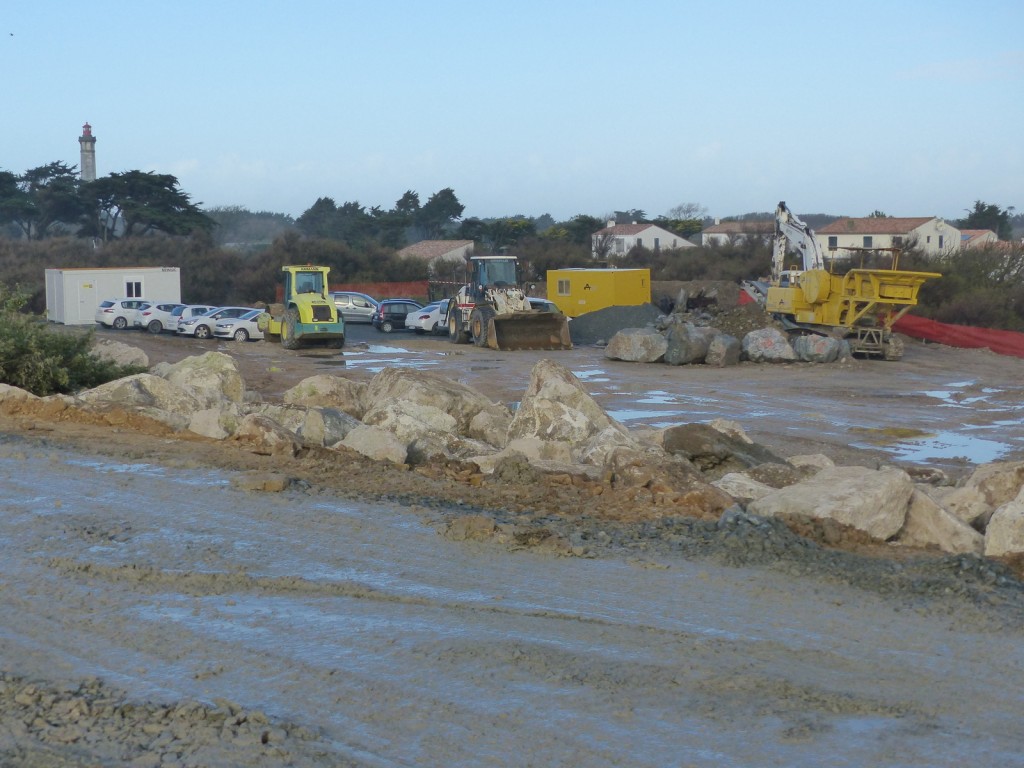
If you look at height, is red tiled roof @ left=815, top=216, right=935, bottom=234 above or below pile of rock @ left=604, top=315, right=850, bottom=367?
above

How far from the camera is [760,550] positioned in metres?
8.01

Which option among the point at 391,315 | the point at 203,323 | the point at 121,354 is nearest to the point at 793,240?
the point at 391,315

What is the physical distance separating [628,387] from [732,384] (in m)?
2.99

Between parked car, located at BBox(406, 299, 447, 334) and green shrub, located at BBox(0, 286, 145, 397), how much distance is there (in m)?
24.9

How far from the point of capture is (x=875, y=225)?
95.1 metres

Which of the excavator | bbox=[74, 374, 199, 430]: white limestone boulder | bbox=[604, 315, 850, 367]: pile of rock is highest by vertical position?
the excavator

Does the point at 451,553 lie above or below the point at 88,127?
below

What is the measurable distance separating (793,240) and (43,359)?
1081 inches

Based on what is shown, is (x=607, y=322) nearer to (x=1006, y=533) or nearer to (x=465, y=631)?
(x=1006, y=533)

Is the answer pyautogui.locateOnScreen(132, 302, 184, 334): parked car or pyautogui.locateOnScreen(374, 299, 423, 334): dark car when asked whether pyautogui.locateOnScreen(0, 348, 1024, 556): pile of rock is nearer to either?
pyautogui.locateOnScreen(374, 299, 423, 334): dark car

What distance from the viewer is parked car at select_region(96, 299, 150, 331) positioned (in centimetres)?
4494

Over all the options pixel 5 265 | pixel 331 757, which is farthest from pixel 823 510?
pixel 5 265

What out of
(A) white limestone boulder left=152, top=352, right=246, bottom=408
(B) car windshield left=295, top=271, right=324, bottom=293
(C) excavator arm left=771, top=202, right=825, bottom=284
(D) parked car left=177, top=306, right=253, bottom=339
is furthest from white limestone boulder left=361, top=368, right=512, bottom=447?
(D) parked car left=177, top=306, right=253, bottom=339

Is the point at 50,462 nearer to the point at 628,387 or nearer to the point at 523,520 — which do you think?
the point at 523,520
